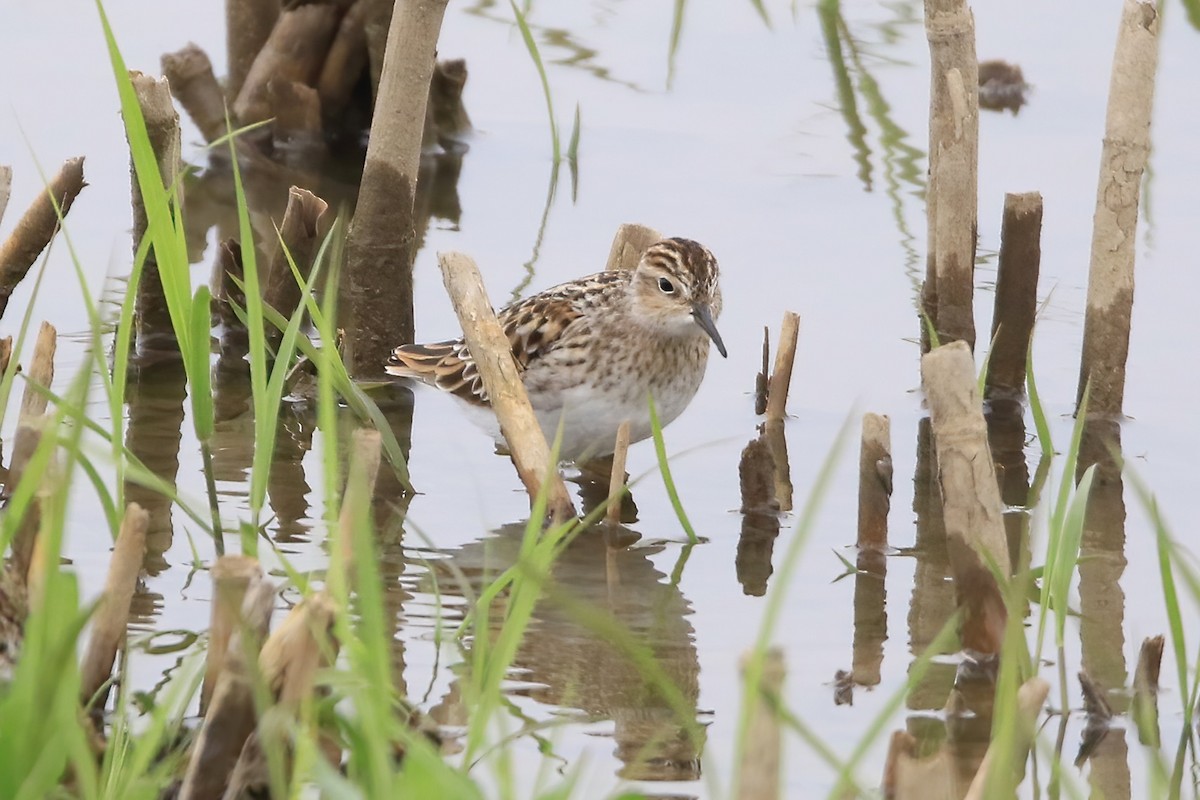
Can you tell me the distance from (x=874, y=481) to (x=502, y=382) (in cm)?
138

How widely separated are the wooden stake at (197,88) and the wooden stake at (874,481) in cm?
599

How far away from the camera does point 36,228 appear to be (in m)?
7.57

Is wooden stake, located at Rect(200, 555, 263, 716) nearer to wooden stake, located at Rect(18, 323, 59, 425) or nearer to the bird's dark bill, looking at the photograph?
wooden stake, located at Rect(18, 323, 59, 425)

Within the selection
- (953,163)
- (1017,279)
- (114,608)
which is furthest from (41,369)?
(1017,279)

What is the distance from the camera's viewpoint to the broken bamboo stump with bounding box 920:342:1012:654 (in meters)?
5.59

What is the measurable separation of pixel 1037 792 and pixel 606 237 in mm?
6087

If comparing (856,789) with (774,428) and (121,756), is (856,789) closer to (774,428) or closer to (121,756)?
(121,756)

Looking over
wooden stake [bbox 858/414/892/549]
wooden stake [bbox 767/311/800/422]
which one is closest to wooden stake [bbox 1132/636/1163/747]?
wooden stake [bbox 858/414/892/549]

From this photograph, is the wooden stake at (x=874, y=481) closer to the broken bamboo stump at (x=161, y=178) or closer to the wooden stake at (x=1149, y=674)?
the wooden stake at (x=1149, y=674)

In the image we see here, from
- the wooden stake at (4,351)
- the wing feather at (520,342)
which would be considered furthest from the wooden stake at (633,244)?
the wooden stake at (4,351)

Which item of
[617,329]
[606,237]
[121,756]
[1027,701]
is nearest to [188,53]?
[606,237]

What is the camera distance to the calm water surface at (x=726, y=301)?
6.11m

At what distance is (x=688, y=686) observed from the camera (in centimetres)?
611

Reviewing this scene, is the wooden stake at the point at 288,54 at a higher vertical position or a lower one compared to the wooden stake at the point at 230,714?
higher
